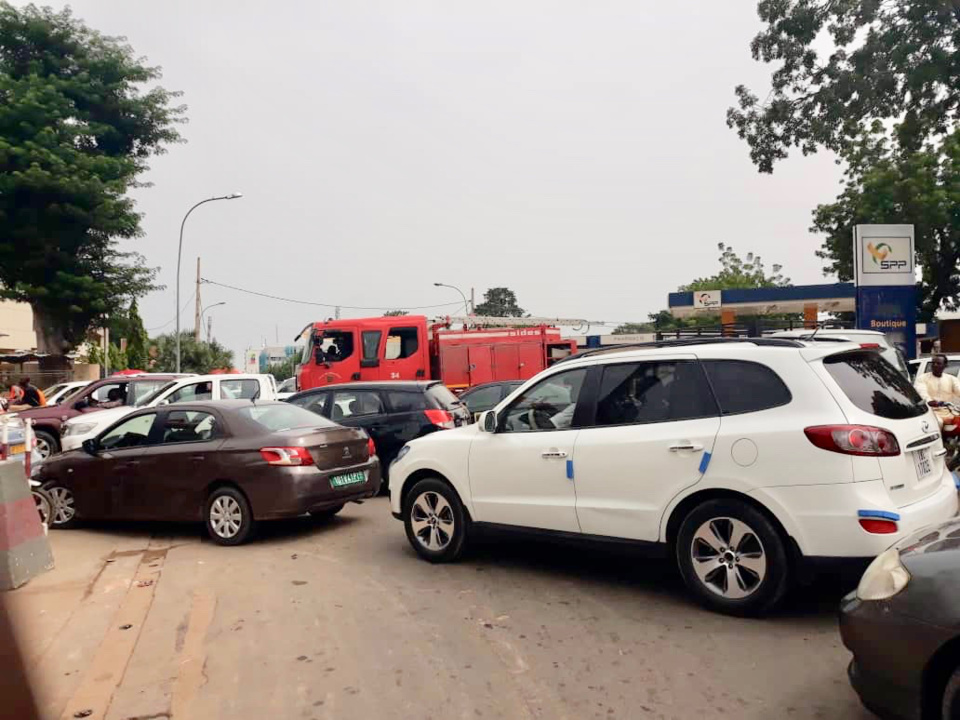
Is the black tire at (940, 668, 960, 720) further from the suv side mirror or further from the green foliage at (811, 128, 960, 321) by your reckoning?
the green foliage at (811, 128, 960, 321)

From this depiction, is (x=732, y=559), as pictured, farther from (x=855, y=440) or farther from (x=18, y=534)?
(x=18, y=534)

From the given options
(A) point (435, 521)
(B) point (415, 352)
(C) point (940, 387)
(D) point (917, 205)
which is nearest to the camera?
(A) point (435, 521)

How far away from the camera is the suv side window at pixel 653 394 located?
5.57m

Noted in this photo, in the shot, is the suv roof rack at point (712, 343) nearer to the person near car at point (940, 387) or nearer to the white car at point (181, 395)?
the person near car at point (940, 387)

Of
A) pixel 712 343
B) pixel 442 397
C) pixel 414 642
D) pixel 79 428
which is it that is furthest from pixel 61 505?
pixel 712 343

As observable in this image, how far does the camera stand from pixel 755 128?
2125 cm

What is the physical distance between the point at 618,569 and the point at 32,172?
85.9 ft

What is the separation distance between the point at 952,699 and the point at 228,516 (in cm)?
663

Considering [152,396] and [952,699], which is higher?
[152,396]

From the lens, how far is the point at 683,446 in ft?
17.7

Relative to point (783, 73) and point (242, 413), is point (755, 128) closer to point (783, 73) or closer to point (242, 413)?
point (783, 73)

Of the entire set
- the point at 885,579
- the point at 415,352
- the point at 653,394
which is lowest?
the point at 885,579

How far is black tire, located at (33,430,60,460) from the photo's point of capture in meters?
15.0

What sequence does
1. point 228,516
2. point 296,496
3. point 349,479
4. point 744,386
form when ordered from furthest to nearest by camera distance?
point 349,479
point 228,516
point 296,496
point 744,386
